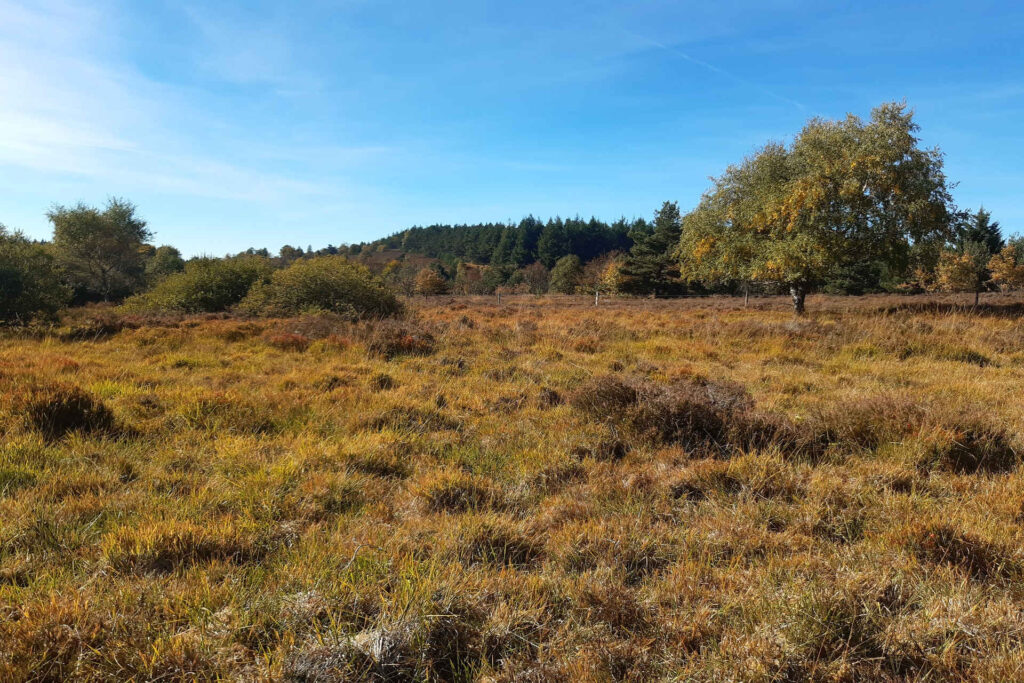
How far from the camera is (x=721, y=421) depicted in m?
5.12

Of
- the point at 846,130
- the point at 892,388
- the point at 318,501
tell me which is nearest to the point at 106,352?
the point at 318,501

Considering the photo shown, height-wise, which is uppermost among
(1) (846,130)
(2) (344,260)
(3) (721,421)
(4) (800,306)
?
(1) (846,130)

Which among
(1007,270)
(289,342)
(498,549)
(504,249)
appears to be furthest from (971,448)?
(504,249)

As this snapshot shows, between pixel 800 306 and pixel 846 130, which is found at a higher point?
pixel 846 130

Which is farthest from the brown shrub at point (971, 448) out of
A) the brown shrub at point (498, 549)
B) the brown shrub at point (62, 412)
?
the brown shrub at point (62, 412)

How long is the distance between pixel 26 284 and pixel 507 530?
16.1 m

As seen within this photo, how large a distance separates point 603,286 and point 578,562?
52478 millimetres

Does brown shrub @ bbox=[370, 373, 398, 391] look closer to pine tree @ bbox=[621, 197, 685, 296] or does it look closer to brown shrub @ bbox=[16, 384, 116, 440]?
brown shrub @ bbox=[16, 384, 116, 440]

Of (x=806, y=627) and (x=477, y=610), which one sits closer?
(x=806, y=627)

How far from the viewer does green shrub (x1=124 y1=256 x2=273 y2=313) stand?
1942 centimetres

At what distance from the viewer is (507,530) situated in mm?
3193

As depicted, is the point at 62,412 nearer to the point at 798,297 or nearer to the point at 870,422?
the point at 870,422

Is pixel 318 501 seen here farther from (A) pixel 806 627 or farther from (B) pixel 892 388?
(B) pixel 892 388

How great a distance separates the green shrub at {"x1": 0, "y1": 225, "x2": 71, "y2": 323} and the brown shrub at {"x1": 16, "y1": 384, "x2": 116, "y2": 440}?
34.3ft
